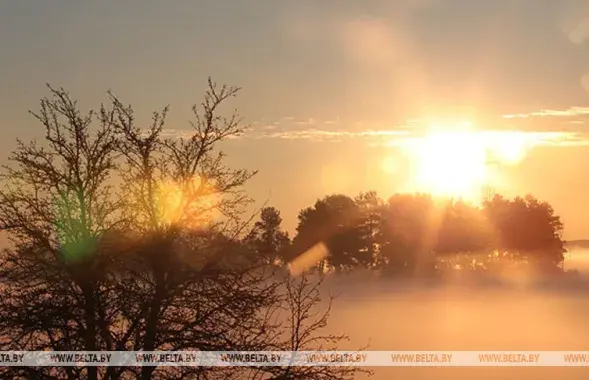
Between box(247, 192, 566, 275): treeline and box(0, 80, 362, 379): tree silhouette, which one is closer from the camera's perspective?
box(0, 80, 362, 379): tree silhouette

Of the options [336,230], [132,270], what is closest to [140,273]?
[132,270]

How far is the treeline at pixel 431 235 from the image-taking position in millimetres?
91938

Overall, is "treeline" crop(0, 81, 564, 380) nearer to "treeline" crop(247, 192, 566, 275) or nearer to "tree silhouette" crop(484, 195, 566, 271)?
"treeline" crop(247, 192, 566, 275)

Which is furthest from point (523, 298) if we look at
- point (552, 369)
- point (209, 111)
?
point (209, 111)

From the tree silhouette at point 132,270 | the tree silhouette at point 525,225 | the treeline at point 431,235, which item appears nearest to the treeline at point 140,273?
the tree silhouette at point 132,270

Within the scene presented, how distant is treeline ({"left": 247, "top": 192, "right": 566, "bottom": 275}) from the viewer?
302 feet

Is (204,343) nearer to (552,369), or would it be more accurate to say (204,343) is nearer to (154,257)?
(154,257)

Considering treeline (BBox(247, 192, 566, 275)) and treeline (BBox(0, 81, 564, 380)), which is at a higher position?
treeline (BBox(247, 192, 566, 275))

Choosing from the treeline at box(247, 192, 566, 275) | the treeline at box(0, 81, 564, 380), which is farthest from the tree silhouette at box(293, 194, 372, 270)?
the treeline at box(0, 81, 564, 380)

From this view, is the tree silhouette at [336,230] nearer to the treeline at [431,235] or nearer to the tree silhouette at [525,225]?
the treeline at [431,235]

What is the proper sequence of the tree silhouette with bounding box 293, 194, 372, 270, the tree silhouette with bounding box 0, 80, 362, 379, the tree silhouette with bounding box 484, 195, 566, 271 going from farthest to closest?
the tree silhouette with bounding box 484, 195, 566, 271
the tree silhouette with bounding box 293, 194, 372, 270
the tree silhouette with bounding box 0, 80, 362, 379

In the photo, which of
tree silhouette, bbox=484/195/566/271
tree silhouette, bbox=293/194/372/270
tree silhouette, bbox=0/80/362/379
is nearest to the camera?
tree silhouette, bbox=0/80/362/379

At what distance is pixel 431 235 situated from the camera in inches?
4254

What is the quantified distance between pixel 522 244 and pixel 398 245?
772 inches
